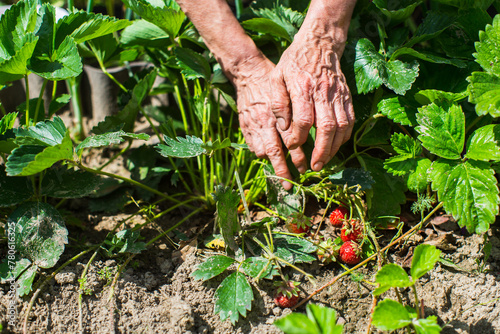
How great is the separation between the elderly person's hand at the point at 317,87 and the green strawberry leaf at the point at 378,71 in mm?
50

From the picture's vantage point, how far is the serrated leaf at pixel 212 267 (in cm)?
101

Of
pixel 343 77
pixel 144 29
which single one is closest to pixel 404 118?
pixel 343 77

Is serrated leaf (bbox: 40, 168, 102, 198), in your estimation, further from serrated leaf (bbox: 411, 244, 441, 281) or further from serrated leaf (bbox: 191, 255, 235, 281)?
serrated leaf (bbox: 411, 244, 441, 281)

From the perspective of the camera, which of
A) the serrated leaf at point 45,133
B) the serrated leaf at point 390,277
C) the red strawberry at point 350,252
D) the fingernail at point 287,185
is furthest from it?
the fingernail at point 287,185

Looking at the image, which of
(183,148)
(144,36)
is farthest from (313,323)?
(144,36)

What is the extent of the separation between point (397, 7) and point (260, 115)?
21.3 inches

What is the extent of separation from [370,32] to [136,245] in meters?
0.97

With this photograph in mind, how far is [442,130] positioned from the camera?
1.02 meters

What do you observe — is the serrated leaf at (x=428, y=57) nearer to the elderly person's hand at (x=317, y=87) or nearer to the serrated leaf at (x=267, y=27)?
the elderly person's hand at (x=317, y=87)

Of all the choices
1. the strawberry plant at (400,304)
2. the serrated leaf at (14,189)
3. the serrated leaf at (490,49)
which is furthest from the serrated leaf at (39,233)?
the serrated leaf at (490,49)

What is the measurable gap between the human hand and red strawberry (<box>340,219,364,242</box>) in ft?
0.66

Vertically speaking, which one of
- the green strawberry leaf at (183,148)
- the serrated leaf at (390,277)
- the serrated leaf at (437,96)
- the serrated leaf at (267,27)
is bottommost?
the serrated leaf at (390,277)

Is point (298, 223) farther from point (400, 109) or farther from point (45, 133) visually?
point (45, 133)

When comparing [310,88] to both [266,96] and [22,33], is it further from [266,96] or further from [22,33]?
[22,33]
